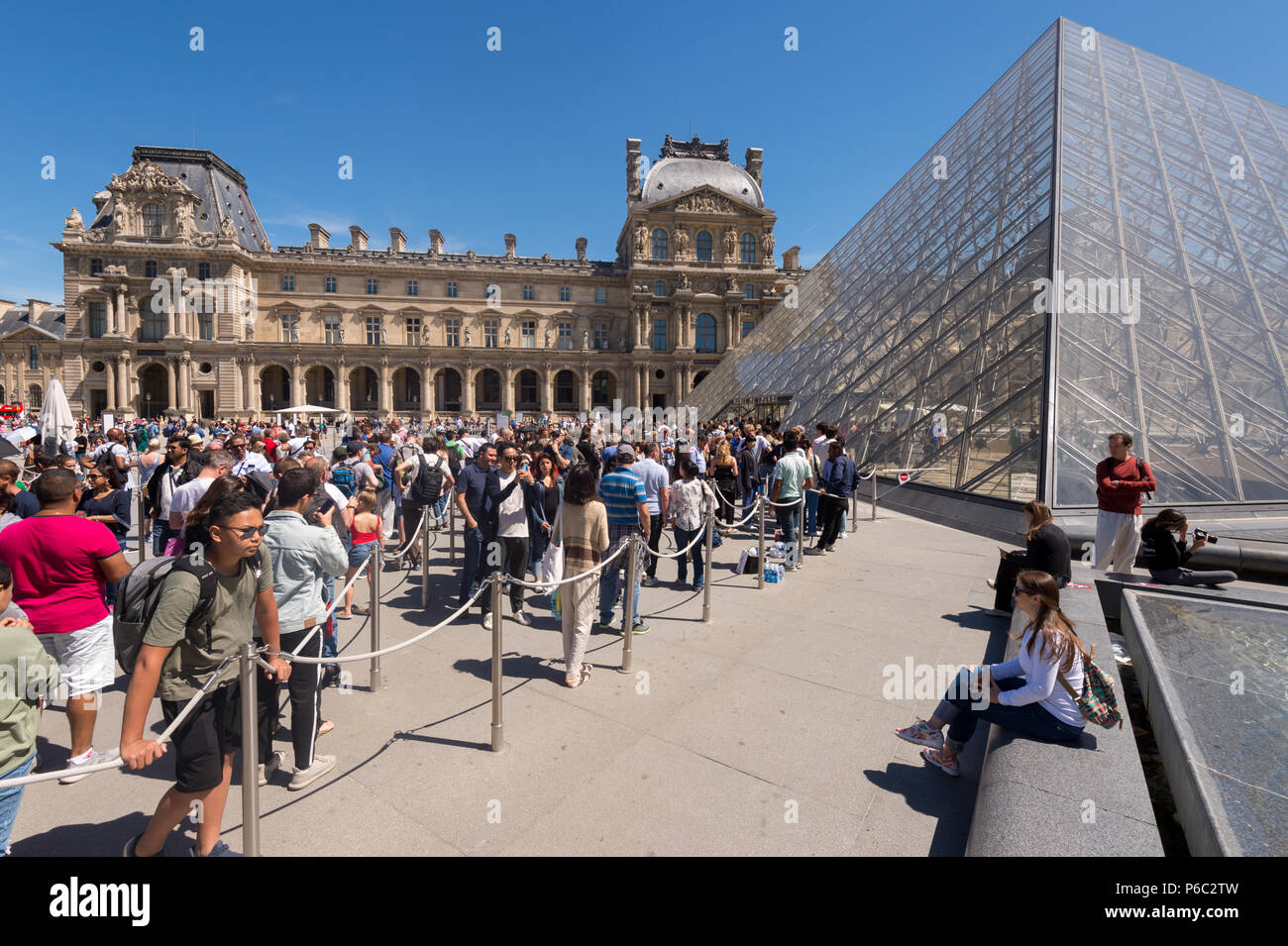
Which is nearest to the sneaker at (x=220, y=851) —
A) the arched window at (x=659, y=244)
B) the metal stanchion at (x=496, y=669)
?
the metal stanchion at (x=496, y=669)

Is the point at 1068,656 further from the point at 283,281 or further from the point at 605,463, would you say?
the point at 283,281

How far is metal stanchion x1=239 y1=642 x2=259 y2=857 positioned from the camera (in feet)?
7.43

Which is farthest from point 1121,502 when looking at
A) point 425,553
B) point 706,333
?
point 706,333

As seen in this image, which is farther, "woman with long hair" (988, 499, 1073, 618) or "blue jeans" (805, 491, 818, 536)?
"blue jeans" (805, 491, 818, 536)

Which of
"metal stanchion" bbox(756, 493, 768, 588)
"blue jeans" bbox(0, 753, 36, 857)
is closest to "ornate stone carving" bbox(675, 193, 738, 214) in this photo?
"metal stanchion" bbox(756, 493, 768, 588)

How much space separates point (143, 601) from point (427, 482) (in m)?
4.77

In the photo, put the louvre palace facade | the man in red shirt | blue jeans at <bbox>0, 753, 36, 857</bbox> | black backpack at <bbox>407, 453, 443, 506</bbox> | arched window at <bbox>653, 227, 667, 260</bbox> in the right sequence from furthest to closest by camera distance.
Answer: arched window at <bbox>653, 227, 667, 260</bbox> < the louvre palace facade < black backpack at <bbox>407, 453, 443, 506</bbox> < the man in red shirt < blue jeans at <bbox>0, 753, 36, 857</bbox>

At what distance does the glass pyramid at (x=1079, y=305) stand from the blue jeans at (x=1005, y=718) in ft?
20.3

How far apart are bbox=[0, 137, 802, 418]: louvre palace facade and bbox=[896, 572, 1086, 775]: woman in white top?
4745 centimetres

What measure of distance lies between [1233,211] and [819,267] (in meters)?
15.8

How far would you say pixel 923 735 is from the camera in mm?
3543

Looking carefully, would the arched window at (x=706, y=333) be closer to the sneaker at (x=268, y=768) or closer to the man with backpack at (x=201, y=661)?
the sneaker at (x=268, y=768)

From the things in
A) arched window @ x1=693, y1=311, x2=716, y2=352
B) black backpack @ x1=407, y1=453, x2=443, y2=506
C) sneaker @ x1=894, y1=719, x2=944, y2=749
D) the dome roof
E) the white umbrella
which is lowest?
sneaker @ x1=894, y1=719, x2=944, y2=749

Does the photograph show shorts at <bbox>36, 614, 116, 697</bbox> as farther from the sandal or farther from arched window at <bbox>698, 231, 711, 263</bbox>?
arched window at <bbox>698, 231, 711, 263</bbox>
